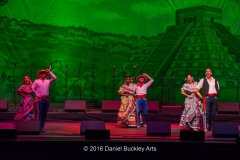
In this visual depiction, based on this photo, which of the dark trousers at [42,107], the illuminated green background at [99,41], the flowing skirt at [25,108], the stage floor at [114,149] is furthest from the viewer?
the illuminated green background at [99,41]

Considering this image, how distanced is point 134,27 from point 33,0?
369cm

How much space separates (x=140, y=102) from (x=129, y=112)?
414mm

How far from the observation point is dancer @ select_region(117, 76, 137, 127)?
1178cm

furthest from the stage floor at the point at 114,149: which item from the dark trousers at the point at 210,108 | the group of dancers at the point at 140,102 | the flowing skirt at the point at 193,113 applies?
the flowing skirt at the point at 193,113

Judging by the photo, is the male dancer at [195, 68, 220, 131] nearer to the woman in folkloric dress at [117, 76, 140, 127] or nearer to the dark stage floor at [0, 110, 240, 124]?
the woman in folkloric dress at [117, 76, 140, 127]

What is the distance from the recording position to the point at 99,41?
15.4 meters

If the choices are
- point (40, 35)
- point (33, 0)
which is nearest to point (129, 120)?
point (40, 35)

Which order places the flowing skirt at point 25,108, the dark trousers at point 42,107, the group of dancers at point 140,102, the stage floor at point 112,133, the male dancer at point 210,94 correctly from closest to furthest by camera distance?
1. the stage floor at point 112,133
2. the dark trousers at point 42,107
3. the group of dancers at point 140,102
4. the male dancer at point 210,94
5. the flowing skirt at point 25,108

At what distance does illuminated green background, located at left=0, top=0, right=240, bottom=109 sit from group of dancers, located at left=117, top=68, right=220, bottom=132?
3362 millimetres

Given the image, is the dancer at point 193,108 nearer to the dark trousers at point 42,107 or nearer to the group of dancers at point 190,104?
the group of dancers at point 190,104

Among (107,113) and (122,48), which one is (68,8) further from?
(107,113)

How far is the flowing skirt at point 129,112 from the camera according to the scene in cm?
1178

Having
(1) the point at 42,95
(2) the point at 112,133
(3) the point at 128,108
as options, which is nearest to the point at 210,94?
(3) the point at 128,108

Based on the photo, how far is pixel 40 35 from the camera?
15.2m
